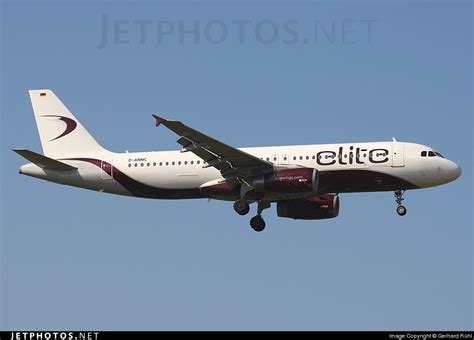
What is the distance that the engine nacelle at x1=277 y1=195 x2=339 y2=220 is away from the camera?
66062 mm

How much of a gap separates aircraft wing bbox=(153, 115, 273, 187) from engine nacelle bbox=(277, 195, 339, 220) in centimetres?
450

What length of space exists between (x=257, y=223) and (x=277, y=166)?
4.34 metres

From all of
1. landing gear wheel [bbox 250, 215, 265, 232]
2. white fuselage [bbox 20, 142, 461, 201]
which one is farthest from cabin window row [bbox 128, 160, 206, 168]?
landing gear wheel [bbox 250, 215, 265, 232]

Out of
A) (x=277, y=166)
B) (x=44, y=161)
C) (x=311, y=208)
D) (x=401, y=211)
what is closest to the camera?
(x=401, y=211)

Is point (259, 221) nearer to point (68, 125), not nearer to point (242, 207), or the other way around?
point (242, 207)

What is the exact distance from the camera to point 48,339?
45406mm

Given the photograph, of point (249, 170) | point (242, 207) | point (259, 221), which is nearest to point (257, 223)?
point (259, 221)

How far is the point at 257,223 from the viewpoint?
6562cm

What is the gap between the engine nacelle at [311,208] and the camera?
6606 centimetres

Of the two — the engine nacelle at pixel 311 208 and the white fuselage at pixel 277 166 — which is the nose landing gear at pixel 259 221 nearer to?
the engine nacelle at pixel 311 208

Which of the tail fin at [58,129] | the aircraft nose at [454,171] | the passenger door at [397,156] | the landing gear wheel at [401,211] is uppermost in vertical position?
the tail fin at [58,129]

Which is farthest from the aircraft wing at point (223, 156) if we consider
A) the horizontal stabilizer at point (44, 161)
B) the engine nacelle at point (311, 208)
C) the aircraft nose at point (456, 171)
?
the aircraft nose at point (456, 171)

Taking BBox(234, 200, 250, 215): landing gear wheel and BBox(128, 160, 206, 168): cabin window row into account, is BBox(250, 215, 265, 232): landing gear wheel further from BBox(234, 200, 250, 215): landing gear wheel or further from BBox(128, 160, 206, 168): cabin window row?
BBox(128, 160, 206, 168): cabin window row

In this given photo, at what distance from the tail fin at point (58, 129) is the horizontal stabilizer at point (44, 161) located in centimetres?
161
